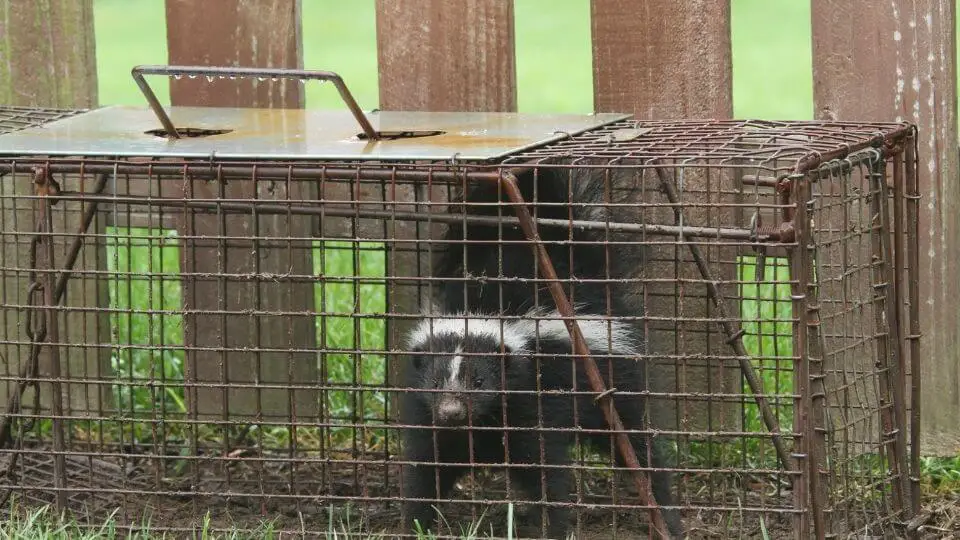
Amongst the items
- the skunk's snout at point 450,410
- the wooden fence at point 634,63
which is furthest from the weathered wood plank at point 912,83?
the skunk's snout at point 450,410

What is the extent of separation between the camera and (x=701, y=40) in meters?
4.32

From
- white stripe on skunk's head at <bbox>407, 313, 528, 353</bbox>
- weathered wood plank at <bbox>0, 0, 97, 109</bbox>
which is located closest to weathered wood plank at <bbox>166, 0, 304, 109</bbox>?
weathered wood plank at <bbox>0, 0, 97, 109</bbox>

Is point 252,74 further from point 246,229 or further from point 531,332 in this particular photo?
point 531,332

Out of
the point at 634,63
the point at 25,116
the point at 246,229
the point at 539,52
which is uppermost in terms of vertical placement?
the point at 539,52

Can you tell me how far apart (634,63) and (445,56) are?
0.63 metres

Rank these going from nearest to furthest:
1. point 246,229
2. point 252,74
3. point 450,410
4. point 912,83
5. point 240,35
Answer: point 252,74 → point 450,410 → point 912,83 → point 240,35 → point 246,229

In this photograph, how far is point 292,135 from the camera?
3.89 m

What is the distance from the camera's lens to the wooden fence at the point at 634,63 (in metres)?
4.20

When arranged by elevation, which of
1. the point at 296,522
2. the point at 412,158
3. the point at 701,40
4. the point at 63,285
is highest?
the point at 701,40

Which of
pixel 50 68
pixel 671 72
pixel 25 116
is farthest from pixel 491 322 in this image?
pixel 50 68

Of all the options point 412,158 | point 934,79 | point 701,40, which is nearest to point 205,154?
point 412,158

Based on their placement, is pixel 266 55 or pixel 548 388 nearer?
pixel 548 388

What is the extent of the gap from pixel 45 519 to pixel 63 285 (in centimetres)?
70

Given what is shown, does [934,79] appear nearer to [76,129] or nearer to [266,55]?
[266,55]
